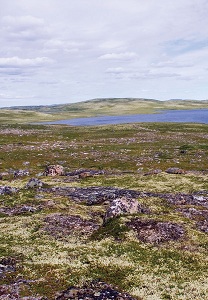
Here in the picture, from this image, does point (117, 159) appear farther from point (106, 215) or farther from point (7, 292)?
point (7, 292)

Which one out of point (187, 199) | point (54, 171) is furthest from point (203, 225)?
point (54, 171)

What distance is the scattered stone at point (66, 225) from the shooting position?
107 feet

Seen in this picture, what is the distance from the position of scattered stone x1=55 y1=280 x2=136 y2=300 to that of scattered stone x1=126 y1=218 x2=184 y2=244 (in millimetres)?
8928

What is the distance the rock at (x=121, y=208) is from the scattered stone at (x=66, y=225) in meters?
2.04

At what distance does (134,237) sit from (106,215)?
607 cm

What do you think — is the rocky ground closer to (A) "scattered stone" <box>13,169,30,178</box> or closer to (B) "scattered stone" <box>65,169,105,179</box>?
(B) "scattered stone" <box>65,169,105,179</box>

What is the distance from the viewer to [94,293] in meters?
20.8

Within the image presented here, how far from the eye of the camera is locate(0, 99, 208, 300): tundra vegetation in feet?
73.6

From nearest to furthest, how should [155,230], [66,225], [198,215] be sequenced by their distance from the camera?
[155,230]
[66,225]
[198,215]

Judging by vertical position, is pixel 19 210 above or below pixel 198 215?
below

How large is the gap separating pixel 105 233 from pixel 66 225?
5.10 m

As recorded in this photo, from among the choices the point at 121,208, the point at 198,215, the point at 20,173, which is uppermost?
the point at 121,208

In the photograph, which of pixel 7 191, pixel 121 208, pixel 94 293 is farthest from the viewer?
pixel 7 191

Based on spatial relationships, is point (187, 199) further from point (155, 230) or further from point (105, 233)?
point (105, 233)
